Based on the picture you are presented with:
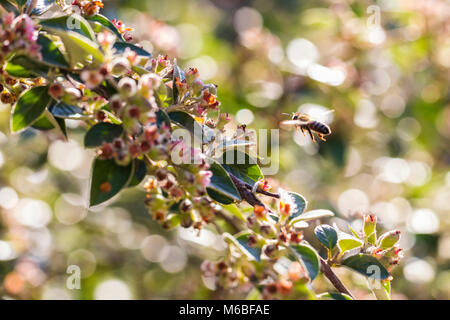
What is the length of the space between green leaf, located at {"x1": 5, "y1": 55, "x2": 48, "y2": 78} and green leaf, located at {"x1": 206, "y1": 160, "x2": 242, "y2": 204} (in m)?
0.46

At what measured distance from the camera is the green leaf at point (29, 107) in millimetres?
1104

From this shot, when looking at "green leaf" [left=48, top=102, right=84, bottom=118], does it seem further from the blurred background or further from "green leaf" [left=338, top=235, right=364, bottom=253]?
the blurred background

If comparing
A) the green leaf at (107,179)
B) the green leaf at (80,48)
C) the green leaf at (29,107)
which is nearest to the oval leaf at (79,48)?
the green leaf at (80,48)

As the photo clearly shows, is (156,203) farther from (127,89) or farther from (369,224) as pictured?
(369,224)

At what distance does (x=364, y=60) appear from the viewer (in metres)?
3.35

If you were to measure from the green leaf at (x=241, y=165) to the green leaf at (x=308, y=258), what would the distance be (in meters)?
0.27

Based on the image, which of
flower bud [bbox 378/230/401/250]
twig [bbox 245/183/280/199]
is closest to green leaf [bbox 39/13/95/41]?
twig [bbox 245/183/280/199]

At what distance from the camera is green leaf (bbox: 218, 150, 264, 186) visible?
1.31 metres

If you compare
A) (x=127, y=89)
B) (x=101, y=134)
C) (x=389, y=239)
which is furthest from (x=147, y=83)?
(x=389, y=239)

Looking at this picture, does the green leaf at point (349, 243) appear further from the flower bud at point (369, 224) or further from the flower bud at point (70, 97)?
the flower bud at point (70, 97)

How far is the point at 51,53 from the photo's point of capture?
1.06 metres

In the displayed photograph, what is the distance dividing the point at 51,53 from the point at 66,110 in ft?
0.42

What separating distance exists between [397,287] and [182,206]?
2093 millimetres
